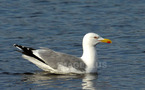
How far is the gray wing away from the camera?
464 inches

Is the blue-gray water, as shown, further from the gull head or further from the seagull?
the gull head

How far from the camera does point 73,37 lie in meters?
15.5

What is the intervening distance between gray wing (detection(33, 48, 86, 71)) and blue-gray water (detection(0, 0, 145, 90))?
35cm

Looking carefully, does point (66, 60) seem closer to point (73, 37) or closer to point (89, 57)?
point (89, 57)

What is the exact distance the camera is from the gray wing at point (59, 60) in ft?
38.7

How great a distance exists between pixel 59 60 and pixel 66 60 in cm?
21

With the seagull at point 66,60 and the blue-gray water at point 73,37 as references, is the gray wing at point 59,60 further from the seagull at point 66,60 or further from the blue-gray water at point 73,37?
the blue-gray water at point 73,37

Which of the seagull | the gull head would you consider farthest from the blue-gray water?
the gull head

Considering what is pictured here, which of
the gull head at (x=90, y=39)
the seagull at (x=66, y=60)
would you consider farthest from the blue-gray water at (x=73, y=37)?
the gull head at (x=90, y=39)

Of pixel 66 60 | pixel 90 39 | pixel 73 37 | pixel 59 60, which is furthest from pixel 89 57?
pixel 73 37

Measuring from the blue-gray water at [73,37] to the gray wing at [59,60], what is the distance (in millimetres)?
353

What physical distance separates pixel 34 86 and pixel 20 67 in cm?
203

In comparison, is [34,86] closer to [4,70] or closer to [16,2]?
[4,70]

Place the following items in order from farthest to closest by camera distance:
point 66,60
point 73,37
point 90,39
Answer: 1. point 73,37
2. point 90,39
3. point 66,60
